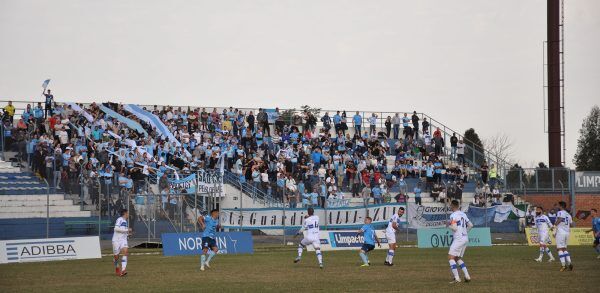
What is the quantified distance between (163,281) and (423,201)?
33.6 m

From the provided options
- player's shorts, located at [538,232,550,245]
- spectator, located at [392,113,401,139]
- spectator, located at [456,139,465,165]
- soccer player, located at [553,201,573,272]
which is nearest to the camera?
soccer player, located at [553,201,573,272]

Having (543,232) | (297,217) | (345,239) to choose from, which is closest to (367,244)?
(543,232)

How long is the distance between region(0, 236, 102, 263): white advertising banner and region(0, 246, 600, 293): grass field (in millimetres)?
1153

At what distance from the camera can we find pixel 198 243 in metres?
44.7

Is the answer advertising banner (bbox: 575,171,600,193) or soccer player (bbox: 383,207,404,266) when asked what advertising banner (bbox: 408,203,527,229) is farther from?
soccer player (bbox: 383,207,404,266)

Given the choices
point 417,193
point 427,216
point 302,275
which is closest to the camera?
point 302,275

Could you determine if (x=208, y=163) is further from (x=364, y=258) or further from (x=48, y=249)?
(x=364, y=258)

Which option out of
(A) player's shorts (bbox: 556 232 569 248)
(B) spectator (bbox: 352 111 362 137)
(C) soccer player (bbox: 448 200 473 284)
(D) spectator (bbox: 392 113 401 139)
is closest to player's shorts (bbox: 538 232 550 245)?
(A) player's shorts (bbox: 556 232 569 248)

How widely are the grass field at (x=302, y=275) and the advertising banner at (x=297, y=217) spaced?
25.9 ft

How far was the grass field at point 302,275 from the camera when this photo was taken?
25.8 m

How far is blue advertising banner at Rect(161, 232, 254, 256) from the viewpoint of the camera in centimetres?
4328

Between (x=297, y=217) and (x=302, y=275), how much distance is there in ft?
69.8

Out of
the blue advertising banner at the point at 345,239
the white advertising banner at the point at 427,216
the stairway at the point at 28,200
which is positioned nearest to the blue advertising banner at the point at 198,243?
the blue advertising banner at the point at 345,239

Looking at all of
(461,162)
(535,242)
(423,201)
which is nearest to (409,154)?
(461,162)
